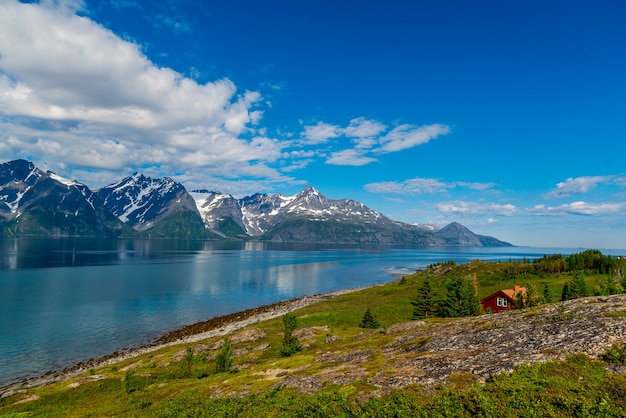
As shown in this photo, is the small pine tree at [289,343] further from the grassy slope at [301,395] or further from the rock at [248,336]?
the rock at [248,336]

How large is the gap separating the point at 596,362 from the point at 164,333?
90247 mm

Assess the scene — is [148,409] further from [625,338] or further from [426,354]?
[625,338]

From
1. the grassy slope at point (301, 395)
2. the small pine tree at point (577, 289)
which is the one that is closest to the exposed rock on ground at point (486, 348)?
the grassy slope at point (301, 395)

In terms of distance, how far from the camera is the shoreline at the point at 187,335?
5784cm

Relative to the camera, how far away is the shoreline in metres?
57.8

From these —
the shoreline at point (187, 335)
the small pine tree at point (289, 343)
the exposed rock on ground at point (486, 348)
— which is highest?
the exposed rock on ground at point (486, 348)

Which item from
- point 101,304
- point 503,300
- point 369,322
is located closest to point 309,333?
point 369,322

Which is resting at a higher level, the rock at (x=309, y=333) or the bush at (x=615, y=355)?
the bush at (x=615, y=355)

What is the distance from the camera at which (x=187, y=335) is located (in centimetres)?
8494

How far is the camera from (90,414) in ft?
102

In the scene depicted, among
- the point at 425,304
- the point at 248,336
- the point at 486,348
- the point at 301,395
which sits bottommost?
the point at 248,336

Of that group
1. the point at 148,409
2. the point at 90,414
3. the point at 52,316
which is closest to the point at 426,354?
the point at 148,409

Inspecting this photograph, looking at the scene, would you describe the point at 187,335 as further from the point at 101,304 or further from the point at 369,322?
the point at 101,304

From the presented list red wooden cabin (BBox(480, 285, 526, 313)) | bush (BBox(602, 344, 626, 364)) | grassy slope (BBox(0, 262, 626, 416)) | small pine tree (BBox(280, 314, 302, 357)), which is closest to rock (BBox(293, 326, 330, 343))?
grassy slope (BBox(0, 262, 626, 416))
